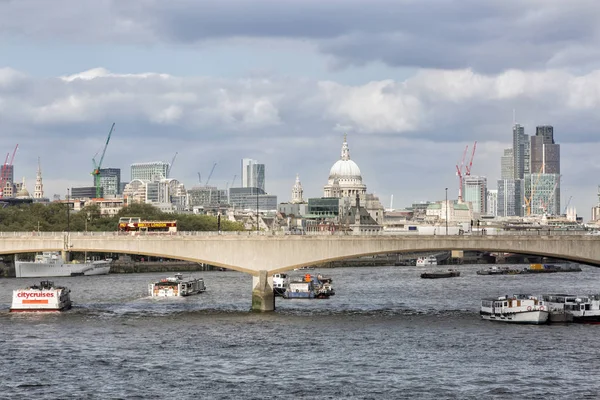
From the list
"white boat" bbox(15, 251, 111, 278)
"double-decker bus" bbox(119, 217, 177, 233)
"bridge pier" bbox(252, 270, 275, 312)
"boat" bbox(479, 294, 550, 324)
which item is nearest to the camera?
"boat" bbox(479, 294, 550, 324)

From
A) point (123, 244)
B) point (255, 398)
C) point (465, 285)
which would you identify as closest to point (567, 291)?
point (465, 285)

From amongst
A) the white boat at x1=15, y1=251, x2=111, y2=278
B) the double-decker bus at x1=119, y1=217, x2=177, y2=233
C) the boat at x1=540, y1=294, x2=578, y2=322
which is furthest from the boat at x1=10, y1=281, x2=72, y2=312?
the white boat at x1=15, y1=251, x2=111, y2=278

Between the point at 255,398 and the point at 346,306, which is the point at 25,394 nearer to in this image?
the point at 255,398

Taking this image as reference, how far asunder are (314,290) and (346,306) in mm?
17377

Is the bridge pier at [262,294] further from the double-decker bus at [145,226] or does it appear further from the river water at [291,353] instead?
the double-decker bus at [145,226]

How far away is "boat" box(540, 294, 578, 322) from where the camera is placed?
4186 inches

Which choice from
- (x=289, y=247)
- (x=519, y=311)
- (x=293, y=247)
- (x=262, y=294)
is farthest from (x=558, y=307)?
(x=262, y=294)

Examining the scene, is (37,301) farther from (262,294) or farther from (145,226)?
(262,294)

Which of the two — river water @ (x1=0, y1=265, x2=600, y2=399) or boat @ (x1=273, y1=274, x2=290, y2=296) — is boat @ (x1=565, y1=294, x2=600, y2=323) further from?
boat @ (x1=273, y1=274, x2=290, y2=296)

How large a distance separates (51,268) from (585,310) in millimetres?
101164

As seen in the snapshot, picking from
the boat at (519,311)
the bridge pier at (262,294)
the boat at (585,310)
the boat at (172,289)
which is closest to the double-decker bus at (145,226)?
the boat at (172,289)

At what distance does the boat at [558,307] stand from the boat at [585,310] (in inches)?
15.8

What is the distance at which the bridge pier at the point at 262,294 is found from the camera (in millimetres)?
112625

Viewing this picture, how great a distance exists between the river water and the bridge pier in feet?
4.51
